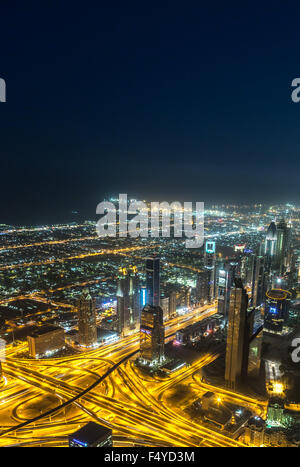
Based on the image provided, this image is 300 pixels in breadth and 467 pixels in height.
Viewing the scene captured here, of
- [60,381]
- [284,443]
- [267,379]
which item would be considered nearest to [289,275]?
[267,379]

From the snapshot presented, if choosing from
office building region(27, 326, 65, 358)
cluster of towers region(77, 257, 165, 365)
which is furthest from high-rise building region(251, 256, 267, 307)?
office building region(27, 326, 65, 358)

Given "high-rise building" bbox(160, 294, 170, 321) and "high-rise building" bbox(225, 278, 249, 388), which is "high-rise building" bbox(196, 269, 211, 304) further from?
"high-rise building" bbox(225, 278, 249, 388)

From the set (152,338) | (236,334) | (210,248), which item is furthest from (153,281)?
(236,334)

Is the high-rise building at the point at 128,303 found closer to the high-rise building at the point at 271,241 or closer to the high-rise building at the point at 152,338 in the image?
the high-rise building at the point at 152,338

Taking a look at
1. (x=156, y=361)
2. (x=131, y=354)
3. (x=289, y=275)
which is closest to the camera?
(x=156, y=361)

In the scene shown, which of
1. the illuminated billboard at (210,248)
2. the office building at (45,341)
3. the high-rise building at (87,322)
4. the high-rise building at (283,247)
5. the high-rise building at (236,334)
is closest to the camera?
the high-rise building at (236,334)

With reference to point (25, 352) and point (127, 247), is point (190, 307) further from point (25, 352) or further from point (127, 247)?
point (127, 247)

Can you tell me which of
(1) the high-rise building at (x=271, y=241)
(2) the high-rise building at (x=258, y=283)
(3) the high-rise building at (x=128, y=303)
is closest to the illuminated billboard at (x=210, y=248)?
(2) the high-rise building at (x=258, y=283)
